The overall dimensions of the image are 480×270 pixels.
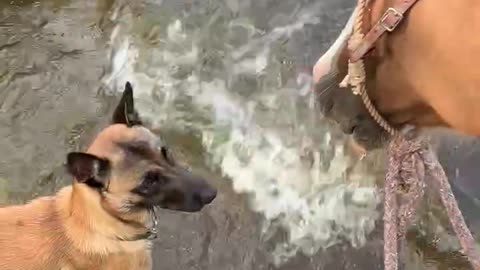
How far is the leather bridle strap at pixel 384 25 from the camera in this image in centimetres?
183

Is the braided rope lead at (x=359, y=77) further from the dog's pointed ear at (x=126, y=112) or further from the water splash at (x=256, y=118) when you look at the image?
the water splash at (x=256, y=118)

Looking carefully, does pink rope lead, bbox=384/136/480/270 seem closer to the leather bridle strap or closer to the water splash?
the leather bridle strap

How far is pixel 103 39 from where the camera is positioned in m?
4.52

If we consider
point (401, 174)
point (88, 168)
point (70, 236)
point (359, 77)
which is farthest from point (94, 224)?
point (359, 77)

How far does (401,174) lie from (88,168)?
3.39 feet

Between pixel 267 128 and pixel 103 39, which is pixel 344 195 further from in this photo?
pixel 103 39

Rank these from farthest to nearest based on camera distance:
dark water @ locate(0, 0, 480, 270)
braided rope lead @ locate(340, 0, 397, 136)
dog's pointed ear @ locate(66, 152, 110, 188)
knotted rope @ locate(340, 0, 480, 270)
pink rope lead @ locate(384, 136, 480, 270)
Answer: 1. dark water @ locate(0, 0, 480, 270)
2. dog's pointed ear @ locate(66, 152, 110, 188)
3. pink rope lead @ locate(384, 136, 480, 270)
4. knotted rope @ locate(340, 0, 480, 270)
5. braided rope lead @ locate(340, 0, 397, 136)

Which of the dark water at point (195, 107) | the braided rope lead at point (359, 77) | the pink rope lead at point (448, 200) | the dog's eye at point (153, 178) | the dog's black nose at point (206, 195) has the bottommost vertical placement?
the dark water at point (195, 107)

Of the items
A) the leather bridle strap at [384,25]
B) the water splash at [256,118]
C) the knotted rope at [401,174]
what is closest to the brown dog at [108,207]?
the knotted rope at [401,174]

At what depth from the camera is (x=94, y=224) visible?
3.06 m

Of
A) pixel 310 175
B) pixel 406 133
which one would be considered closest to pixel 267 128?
pixel 310 175

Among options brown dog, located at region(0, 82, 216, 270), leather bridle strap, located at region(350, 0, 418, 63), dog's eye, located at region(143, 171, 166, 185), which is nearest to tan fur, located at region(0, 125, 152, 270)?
brown dog, located at region(0, 82, 216, 270)

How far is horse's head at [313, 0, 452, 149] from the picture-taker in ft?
6.02

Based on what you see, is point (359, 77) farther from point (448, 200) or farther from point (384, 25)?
point (448, 200)
